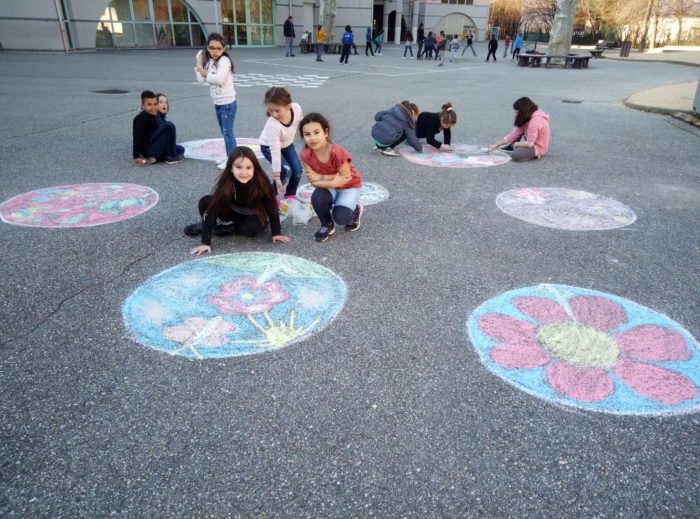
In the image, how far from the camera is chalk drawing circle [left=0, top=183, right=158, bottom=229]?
4.31 m

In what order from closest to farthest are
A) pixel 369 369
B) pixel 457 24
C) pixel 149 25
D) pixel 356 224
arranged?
pixel 369 369, pixel 356 224, pixel 149 25, pixel 457 24

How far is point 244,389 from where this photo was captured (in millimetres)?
2350

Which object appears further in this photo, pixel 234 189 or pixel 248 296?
pixel 234 189

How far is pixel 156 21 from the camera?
2470cm

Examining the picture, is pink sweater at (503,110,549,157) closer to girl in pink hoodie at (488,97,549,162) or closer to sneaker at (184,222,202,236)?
girl in pink hoodie at (488,97,549,162)

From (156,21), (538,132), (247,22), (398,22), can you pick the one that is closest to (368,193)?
(538,132)

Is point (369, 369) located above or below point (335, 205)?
below

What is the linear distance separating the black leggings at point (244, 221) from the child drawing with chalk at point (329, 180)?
53 centimetres

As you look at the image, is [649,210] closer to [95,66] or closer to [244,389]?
[244,389]

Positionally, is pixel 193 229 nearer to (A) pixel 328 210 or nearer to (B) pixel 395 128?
(A) pixel 328 210

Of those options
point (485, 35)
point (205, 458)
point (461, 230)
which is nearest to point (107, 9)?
point (461, 230)

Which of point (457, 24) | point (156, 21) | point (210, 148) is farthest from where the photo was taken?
point (457, 24)

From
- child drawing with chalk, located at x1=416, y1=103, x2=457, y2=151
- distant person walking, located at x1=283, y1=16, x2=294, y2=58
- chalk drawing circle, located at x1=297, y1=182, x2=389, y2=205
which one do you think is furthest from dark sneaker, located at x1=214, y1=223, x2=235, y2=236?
distant person walking, located at x1=283, y1=16, x2=294, y2=58

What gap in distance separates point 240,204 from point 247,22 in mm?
28912
